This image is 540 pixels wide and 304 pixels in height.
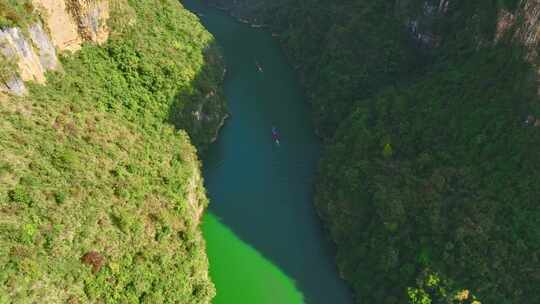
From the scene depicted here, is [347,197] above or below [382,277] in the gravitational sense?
above

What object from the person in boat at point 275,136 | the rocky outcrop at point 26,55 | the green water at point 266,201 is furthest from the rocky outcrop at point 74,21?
the person in boat at point 275,136

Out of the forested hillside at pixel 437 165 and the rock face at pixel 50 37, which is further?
the forested hillside at pixel 437 165

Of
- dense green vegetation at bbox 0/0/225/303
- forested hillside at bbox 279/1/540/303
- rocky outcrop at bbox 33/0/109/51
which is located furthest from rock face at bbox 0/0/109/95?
forested hillside at bbox 279/1/540/303

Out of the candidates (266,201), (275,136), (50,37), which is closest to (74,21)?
(50,37)

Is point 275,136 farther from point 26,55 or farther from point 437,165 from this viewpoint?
point 26,55

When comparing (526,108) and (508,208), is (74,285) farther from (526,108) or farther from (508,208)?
(526,108)

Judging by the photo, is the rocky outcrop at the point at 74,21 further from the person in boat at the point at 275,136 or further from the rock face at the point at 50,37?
the person in boat at the point at 275,136

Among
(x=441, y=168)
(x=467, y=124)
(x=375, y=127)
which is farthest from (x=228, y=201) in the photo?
(x=467, y=124)

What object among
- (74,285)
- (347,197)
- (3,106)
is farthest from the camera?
(347,197)
